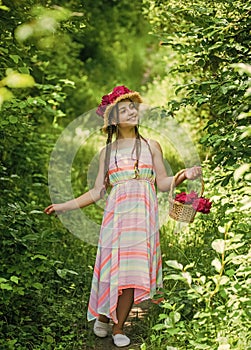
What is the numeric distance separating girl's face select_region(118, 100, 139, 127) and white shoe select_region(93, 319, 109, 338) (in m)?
1.18

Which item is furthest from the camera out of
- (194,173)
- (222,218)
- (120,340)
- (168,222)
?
(168,222)

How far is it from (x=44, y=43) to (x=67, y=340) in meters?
1.82

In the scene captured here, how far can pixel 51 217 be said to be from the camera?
6188mm

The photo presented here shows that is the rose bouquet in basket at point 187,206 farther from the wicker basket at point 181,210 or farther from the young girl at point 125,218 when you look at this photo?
the young girl at point 125,218

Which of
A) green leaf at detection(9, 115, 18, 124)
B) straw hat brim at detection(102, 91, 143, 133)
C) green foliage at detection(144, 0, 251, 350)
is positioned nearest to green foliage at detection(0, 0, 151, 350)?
green leaf at detection(9, 115, 18, 124)

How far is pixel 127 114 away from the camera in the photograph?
13.3 ft

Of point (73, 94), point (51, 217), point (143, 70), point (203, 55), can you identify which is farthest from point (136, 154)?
point (143, 70)

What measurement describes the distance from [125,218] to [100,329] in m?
0.70

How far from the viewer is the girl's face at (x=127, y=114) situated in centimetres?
404

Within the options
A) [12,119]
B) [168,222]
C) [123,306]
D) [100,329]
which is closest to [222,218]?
[123,306]

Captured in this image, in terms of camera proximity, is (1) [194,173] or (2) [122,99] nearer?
(1) [194,173]

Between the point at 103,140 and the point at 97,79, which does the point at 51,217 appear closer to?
the point at 103,140

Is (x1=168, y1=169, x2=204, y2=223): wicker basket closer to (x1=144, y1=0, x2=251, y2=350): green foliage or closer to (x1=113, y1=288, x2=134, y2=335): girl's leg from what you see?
(x1=144, y1=0, x2=251, y2=350): green foliage

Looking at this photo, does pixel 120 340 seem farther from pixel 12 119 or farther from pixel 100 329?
pixel 12 119
